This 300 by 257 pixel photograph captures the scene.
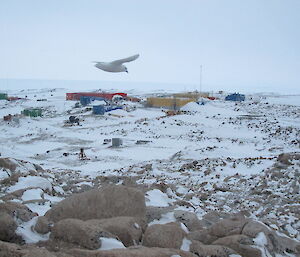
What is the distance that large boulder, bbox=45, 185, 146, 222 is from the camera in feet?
20.7

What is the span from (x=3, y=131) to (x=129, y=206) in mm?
27438

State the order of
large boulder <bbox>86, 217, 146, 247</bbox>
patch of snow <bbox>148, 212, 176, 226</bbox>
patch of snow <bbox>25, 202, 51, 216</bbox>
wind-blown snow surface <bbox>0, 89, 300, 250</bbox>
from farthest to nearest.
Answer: wind-blown snow surface <bbox>0, 89, 300, 250</bbox>, patch of snow <bbox>25, 202, 51, 216</bbox>, patch of snow <bbox>148, 212, 176, 226</bbox>, large boulder <bbox>86, 217, 146, 247</bbox>

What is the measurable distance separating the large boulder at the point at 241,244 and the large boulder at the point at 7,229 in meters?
3.21

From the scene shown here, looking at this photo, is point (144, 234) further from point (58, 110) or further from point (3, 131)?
point (58, 110)

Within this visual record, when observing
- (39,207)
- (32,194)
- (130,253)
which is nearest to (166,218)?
(39,207)

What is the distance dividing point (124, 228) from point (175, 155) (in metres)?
13.3

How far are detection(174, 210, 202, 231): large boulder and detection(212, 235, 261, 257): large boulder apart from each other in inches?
52.0

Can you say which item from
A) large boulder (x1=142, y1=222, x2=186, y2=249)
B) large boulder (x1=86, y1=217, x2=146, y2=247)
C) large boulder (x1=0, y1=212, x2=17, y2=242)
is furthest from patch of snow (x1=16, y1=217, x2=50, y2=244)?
large boulder (x1=142, y1=222, x2=186, y2=249)

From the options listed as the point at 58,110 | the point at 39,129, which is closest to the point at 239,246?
the point at 39,129

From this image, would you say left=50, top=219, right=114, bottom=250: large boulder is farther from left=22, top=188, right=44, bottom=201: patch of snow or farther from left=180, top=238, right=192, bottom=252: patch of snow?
left=22, top=188, right=44, bottom=201: patch of snow

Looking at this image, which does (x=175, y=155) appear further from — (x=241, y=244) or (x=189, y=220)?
(x=241, y=244)

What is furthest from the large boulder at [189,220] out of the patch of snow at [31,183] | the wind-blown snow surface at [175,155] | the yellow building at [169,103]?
the yellow building at [169,103]

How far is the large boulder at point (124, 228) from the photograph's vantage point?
17.7 feet

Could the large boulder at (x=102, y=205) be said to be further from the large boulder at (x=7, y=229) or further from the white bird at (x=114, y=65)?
the white bird at (x=114, y=65)
